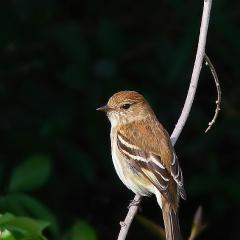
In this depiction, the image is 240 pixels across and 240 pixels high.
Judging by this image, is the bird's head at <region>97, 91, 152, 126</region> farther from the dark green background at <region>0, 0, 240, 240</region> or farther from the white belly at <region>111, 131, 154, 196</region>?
the dark green background at <region>0, 0, 240, 240</region>

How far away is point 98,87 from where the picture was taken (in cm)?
845

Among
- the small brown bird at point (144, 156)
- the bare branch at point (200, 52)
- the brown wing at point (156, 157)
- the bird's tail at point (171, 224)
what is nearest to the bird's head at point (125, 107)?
the small brown bird at point (144, 156)

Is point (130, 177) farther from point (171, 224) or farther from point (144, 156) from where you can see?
point (171, 224)

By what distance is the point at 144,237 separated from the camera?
9.99 m

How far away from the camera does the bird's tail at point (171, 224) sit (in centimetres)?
629

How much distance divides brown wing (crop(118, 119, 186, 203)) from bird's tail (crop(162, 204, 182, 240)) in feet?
0.27

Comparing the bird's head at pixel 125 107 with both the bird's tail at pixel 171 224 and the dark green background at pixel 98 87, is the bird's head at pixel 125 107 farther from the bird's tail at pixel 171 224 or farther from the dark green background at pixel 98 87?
the bird's tail at pixel 171 224

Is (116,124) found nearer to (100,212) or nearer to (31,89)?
(31,89)

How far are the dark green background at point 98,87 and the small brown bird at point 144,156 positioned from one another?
1020mm

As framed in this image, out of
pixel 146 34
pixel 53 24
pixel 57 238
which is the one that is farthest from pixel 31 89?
pixel 57 238

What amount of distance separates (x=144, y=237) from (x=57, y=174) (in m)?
1.43

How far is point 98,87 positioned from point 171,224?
2372 millimetres

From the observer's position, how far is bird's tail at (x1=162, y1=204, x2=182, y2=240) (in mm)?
6285

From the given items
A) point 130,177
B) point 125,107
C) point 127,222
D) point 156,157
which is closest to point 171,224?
point 156,157
